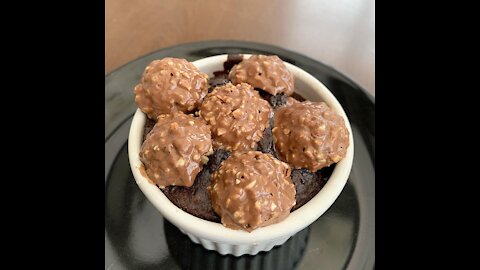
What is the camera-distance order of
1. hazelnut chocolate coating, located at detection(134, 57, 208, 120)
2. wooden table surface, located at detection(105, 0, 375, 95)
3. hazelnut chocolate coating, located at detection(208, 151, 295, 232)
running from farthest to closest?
wooden table surface, located at detection(105, 0, 375, 95)
hazelnut chocolate coating, located at detection(134, 57, 208, 120)
hazelnut chocolate coating, located at detection(208, 151, 295, 232)

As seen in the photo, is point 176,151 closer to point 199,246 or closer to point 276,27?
point 199,246


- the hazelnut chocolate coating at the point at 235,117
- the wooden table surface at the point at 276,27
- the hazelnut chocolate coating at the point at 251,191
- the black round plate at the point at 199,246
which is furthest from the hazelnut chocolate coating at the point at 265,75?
the wooden table surface at the point at 276,27

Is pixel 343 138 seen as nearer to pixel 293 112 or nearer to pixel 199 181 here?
pixel 293 112

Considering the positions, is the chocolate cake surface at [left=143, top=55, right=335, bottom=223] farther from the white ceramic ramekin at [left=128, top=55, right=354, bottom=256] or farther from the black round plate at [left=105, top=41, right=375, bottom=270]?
the black round plate at [left=105, top=41, right=375, bottom=270]

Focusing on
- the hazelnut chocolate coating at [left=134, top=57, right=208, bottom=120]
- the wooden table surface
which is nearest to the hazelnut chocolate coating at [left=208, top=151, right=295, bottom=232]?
the hazelnut chocolate coating at [left=134, top=57, right=208, bottom=120]

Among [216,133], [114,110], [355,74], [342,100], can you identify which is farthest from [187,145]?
[355,74]

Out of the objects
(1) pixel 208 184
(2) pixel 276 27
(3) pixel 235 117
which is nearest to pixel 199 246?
(1) pixel 208 184

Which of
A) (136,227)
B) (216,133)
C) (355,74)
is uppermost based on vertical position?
(216,133)
